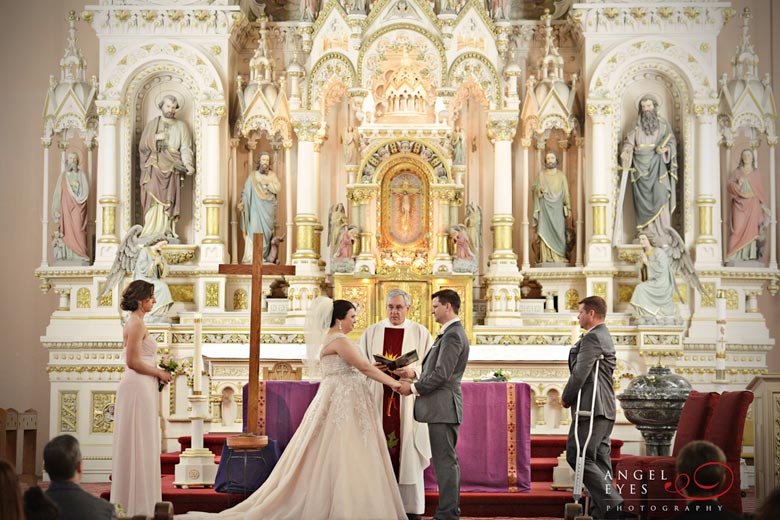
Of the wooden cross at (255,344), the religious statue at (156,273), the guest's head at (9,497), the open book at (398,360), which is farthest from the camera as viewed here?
the religious statue at (156,273)

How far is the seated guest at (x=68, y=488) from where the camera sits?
213 inches

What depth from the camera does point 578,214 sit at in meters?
14.1

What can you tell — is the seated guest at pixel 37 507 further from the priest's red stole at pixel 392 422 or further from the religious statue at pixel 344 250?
the religious statue at pixel 344 250

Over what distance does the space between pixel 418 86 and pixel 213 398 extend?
4432mm

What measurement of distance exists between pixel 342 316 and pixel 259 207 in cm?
571

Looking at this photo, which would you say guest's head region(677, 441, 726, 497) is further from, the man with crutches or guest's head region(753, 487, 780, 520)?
the man with crutches

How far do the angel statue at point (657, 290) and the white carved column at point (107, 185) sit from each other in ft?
20.3

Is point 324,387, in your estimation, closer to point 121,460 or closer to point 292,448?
point 292,448

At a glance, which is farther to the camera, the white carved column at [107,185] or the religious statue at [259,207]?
the religious statue at [259,207]

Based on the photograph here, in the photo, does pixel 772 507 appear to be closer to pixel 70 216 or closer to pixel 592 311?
pixel 592 311

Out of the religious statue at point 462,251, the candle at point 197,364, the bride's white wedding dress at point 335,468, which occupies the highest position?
the religious statue at point 462,251

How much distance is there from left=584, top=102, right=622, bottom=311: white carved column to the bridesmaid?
6.63 metres

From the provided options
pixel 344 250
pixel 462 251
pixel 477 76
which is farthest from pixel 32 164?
pixel 477 76

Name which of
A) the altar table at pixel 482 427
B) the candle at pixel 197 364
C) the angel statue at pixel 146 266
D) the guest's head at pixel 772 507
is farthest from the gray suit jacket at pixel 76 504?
the angel statue at pixel 146 266
